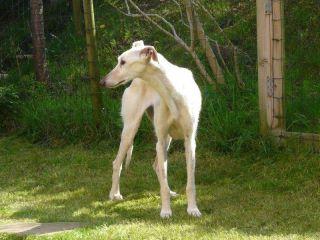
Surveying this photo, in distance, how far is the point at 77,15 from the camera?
1210 cm

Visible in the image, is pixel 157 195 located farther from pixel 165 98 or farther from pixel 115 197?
pixel 165 98

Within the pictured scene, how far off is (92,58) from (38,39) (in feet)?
6.54

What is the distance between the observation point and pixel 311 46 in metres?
9.34

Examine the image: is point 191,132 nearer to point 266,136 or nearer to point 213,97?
point 266,136

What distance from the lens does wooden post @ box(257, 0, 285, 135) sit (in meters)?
7.40

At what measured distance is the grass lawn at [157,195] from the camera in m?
5.32

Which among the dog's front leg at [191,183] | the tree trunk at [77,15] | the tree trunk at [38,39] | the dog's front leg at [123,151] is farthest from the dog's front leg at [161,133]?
the tree trunk at [77,15]

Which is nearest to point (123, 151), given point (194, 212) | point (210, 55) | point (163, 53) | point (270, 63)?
point (194, 212)

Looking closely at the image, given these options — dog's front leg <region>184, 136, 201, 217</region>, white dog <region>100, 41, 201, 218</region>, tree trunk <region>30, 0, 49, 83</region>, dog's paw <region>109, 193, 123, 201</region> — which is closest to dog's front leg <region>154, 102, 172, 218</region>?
white dog <region>100, 41, 201, 218</region>

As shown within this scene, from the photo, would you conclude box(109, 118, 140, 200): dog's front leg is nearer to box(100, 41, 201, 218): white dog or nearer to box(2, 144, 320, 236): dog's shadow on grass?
box(2, 144, 320, 236): dog's shadow on grass

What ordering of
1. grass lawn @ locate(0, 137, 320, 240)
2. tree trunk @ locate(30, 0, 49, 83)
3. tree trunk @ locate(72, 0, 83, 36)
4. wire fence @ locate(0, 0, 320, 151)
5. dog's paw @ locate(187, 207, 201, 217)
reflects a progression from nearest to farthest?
grass lawn @ locate(0, 137, 320, 240) < dog's paw @ locate(187, 207, 201, 217) < wire fence @ locate(0, 0, 320, 151) < tree trunk @ locate(30, 0, 49, 83) < tree trunk @ locate(72, 0, 83, 36)

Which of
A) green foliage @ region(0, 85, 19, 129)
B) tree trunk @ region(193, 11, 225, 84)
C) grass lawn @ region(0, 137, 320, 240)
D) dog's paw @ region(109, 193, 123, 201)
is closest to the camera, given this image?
grass lawn @ region(0, 137, 320, 240)

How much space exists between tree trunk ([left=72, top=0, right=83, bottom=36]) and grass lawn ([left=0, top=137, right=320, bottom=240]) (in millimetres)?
3740

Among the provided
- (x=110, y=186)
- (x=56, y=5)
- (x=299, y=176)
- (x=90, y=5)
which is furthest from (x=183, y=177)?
(x=56, y=5)
